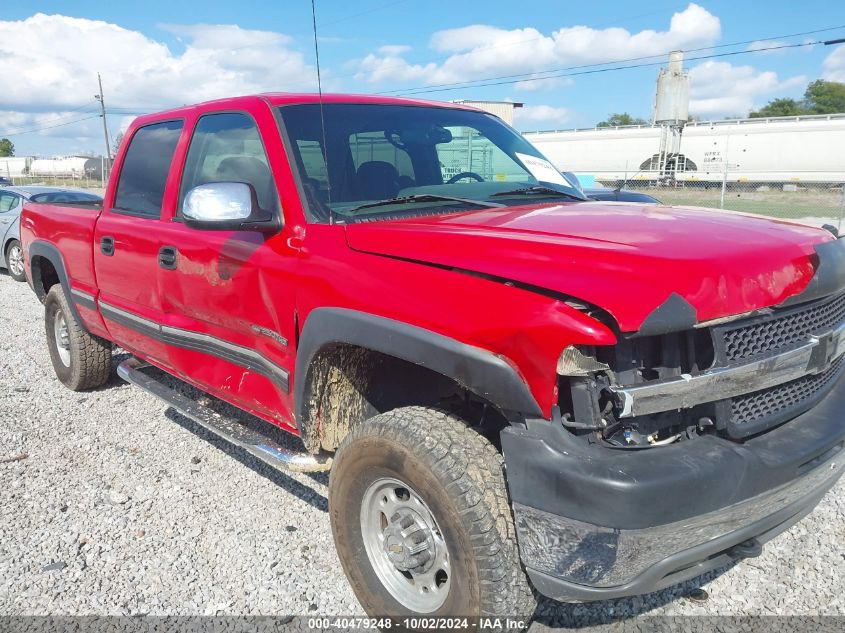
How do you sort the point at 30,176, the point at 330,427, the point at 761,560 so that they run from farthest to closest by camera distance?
the point at 30,176
the point at 761,560
the point at 330,427

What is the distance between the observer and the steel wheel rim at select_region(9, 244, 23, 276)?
11.6 m

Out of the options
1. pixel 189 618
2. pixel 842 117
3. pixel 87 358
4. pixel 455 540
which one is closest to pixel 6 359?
pixel 87 358

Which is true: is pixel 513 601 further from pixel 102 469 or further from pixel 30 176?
pixel 30 176

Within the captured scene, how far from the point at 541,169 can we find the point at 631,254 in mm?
1865

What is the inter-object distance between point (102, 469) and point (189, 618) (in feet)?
5.58

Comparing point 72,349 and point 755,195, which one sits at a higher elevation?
point 72,349

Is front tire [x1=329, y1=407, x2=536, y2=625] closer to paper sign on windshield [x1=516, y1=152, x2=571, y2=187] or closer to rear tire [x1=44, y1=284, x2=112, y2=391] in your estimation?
paper sign on windshield [x1=516, y1=152, x2=571, y2=187]

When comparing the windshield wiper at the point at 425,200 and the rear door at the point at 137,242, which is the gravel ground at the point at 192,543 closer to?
the rear door at the point at 137,242

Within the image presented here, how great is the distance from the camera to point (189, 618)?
2.80m

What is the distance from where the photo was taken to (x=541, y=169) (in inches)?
149

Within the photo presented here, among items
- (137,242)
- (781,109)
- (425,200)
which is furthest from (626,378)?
(781,109)

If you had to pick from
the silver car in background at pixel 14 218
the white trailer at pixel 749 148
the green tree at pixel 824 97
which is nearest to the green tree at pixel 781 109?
the green tree at pixel 824 97

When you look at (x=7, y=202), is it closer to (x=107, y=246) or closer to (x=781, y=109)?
(x=107, y=246)

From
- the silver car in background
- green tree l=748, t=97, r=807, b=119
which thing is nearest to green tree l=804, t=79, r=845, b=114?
green tree l=748, t=97, r=807, b=119
